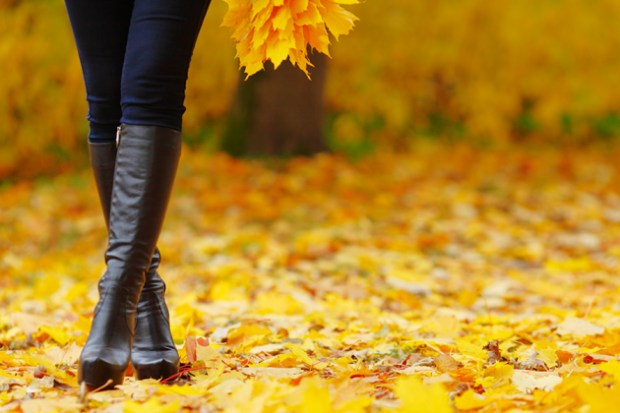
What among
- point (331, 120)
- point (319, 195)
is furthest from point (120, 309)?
point (331, 120)

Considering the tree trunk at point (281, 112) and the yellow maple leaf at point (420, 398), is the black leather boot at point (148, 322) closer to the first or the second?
the yellow maple leaf at point (420, 398)

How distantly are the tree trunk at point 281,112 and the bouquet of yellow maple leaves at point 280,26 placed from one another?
11.9 ft

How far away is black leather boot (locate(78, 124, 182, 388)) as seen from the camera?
3.57 ft

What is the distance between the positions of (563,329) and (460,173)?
357 cm

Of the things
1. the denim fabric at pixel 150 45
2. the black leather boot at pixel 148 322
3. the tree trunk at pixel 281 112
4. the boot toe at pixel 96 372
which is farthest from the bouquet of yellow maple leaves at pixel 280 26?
the tree trunk at pixel 281 112

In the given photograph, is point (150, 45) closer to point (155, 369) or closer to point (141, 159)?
point (141, 159)

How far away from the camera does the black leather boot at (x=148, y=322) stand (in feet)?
3.82

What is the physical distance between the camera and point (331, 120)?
6.29 meters

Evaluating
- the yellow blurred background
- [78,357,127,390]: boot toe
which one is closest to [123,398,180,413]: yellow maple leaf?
[78,357,127,390]: boot toe

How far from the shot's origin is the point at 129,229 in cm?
111

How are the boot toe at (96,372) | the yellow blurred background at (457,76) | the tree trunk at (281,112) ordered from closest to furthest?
the boot toe at (96,372) < the tree trunk at (281,112) < the yellow blurred background at (457,76)

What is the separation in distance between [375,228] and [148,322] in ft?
8.45

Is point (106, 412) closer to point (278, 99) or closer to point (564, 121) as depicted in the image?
point (278, 99)

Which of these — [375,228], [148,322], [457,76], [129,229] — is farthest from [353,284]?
[457,76]
